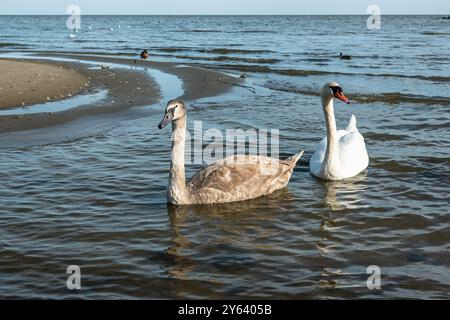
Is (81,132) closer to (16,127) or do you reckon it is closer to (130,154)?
(16,127)

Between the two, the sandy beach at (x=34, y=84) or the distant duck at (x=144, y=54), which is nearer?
the sandy beach at (x=34, y=84)

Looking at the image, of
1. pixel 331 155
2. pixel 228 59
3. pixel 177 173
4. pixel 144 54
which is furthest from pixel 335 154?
pixel 228 59

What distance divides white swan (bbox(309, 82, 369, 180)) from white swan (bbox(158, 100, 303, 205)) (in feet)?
2.42

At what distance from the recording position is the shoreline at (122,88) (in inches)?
576

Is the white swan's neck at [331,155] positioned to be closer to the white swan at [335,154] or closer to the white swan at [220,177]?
the white swan at [335,154]

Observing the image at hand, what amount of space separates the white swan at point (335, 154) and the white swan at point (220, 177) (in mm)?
737

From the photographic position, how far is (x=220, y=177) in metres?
8.69

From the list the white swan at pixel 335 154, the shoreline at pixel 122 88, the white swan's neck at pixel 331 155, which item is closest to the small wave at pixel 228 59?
the shoreline at pixel 122 88

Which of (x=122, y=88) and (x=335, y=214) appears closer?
(x=335, y=214)

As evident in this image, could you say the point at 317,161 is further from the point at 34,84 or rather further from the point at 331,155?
the point at 34,84

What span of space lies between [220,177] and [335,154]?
231 cm

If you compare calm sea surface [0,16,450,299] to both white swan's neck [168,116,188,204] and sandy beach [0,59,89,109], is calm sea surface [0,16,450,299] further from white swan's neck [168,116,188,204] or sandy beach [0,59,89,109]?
sandy beach [0,59,89,109]

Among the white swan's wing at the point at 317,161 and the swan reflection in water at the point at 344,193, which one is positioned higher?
the white swan's wing at the point at 317,161
